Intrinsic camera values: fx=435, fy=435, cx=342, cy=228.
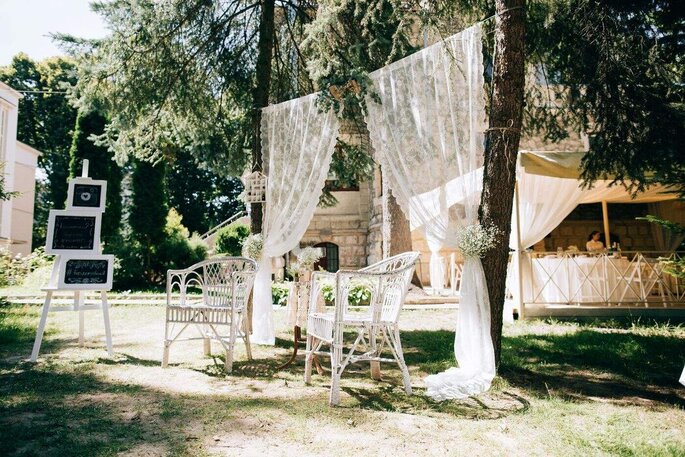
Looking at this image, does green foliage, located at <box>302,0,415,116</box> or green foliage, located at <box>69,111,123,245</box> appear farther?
green foliage, located at <box>69,111,123,245</box>

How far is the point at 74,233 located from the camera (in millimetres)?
5152

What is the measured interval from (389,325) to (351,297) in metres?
5.76

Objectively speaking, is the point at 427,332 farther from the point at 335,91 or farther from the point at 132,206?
the point at 132,206

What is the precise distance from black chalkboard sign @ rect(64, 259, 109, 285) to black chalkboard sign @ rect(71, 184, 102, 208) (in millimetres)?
712

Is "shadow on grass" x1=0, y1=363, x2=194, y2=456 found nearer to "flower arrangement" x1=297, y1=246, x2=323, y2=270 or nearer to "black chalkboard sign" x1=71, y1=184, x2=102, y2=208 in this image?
"black chalkboard sign" x1=71, y1=184, x2=102, y2=208

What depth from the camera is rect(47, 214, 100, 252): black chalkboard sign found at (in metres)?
5.05

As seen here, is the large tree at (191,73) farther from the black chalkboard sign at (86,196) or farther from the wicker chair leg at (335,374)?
the wicker chair leg at (335,374)

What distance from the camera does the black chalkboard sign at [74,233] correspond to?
5047 millimetres

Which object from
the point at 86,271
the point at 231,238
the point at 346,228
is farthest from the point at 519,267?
the point at 231,238

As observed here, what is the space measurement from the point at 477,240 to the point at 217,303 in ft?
10.0

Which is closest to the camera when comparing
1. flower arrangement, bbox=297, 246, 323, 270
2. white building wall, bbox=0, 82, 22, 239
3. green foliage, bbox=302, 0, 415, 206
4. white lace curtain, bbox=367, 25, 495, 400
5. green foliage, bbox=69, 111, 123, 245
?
white lace curtain, bbox=367, 25, 495, 400

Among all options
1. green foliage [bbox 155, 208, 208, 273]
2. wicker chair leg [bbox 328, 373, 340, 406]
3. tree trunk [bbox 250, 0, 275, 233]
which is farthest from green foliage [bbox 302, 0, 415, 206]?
green foliage [bbox 155, 208, 208, 273]

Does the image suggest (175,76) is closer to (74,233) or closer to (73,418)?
(74,233)

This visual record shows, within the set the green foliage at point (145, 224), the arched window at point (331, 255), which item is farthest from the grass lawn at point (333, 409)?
the arched window at point (331, 255)
